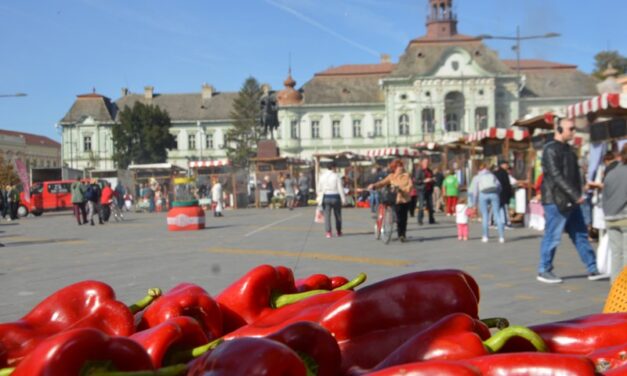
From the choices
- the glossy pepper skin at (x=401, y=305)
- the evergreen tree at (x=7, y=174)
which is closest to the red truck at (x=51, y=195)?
the evergreen tree at (x=7, y=174)

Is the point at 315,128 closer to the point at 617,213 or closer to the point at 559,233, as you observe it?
the point at 559,233

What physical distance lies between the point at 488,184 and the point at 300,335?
12.2 metres

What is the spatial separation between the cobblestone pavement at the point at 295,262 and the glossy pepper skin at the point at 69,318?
4.36m

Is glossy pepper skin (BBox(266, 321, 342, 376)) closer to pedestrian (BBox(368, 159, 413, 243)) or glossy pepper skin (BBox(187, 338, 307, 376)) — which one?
glossy pepper skin (BBox(187, 338, 307, 376))

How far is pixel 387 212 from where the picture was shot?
13070mm

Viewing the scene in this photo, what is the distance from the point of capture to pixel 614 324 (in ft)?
5.14

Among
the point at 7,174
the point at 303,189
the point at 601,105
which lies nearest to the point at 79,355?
the point at 601,105

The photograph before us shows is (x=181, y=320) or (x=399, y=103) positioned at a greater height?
(x=399, y=103)

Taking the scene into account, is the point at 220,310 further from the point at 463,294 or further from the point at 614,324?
the point at 614,324

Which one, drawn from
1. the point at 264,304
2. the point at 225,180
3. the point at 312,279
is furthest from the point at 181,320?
the point at 225,180

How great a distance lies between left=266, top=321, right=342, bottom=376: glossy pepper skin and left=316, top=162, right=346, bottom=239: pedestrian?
42.7ft

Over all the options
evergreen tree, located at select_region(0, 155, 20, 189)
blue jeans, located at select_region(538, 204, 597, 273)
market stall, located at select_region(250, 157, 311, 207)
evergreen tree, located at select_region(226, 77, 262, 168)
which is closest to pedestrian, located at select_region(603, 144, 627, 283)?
blue jeans, located at select_region(538, 204, 597, 273)

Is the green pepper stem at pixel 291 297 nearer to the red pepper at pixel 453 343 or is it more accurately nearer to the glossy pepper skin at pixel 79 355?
the red pepper at pixel 453 343

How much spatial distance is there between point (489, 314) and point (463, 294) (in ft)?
14.2
